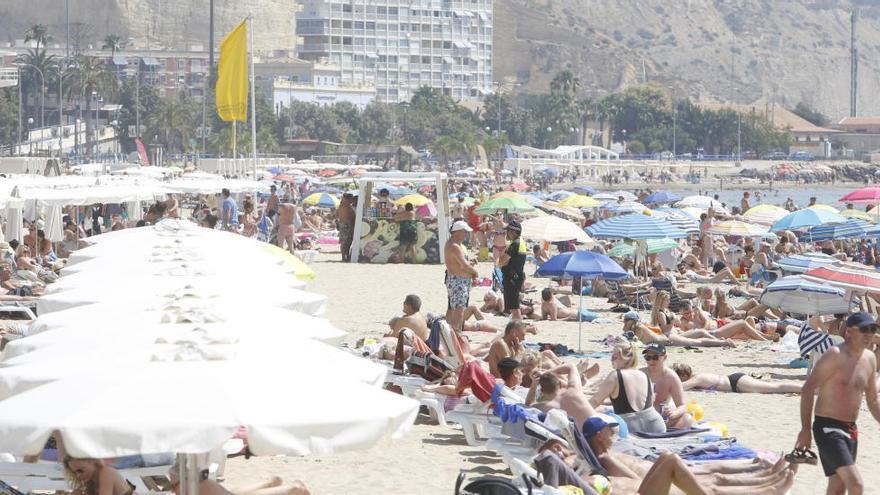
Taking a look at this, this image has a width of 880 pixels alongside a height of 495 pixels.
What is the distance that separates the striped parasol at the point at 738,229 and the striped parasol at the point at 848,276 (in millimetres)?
12708

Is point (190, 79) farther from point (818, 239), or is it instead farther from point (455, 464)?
point (455, 464)

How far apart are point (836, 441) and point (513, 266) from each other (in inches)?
301

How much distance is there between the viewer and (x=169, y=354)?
548 cm

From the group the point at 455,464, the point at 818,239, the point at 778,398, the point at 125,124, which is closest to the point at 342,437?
the point at 455,464

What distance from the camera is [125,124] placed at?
103938 millimetres

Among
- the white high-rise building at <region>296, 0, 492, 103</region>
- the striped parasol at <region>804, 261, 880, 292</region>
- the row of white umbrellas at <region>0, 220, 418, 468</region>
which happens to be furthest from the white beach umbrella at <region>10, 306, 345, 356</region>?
the white high-rise building at <region>296, 0, 492, 103</region>

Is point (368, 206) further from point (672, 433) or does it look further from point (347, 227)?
point (672, 433)

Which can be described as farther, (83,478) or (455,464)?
(455,464)

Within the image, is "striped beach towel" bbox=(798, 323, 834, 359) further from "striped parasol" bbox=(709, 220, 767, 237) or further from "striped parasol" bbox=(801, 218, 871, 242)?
"striped parasol" bbox=(709, 220, 767, 237)

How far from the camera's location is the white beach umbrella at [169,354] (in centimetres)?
549

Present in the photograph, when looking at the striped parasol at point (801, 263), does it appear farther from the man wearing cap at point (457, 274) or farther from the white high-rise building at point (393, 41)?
the white high-rise building at point (393, 41)

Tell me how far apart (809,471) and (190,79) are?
5080 inches

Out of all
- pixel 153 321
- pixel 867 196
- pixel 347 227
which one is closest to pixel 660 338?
pixel 153 321

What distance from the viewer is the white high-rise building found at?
139500 mm
